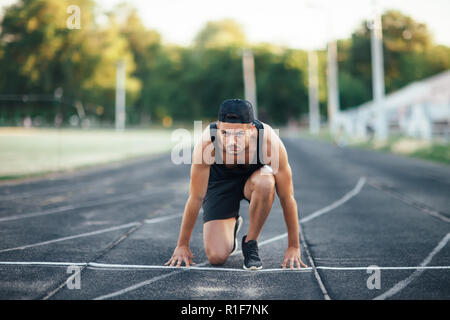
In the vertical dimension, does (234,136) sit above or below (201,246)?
above

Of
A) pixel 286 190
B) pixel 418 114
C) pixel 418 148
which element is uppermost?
pixel 418 114

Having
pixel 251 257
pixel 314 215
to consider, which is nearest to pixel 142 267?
pixel 251 257

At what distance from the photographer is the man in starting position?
4367 mm

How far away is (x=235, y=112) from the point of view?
429cm

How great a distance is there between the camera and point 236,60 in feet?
251

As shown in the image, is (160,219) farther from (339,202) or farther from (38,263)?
(339,202)

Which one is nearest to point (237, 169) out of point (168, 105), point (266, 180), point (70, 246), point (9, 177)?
point (266, 180)

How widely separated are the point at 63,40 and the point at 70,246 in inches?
2580

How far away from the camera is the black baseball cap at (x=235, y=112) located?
169 inches

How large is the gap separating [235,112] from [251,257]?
145 centimetres

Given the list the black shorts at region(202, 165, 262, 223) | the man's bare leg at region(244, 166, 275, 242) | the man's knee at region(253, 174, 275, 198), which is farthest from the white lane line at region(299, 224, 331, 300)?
the black shorts at region(202, 165, 262, 223)

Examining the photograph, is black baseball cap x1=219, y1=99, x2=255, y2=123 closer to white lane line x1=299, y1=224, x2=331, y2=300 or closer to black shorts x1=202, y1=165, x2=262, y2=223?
black shorts x1=202, y1=165, x2=262, y2=223
